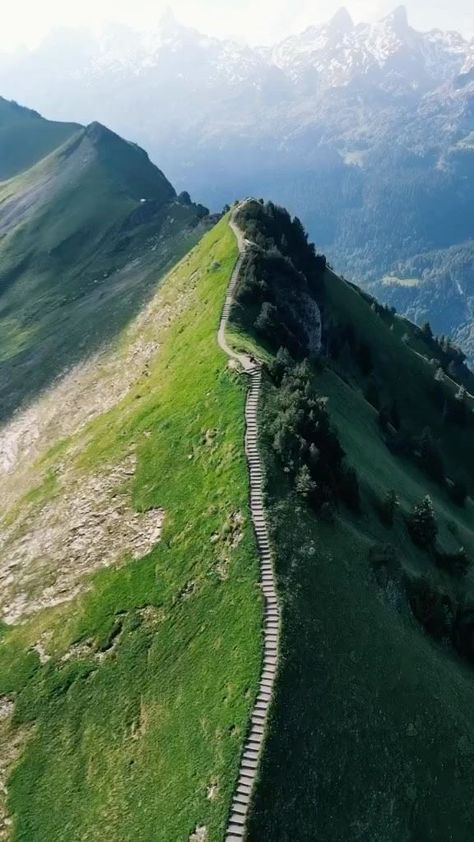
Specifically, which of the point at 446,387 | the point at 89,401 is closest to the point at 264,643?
the point at 89,401

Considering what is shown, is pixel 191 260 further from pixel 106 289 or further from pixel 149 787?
pixel 149 787

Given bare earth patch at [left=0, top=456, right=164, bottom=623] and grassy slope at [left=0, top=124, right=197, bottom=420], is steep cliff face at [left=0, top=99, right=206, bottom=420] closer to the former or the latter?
grassy slope at [left=0, top=124, right=197, bottom=420]

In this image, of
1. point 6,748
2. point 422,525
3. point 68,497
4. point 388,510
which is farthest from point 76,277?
point 6,748

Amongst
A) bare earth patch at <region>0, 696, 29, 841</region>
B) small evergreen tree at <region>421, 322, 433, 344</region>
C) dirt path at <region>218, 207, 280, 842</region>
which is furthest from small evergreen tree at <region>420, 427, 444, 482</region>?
small evergreen tree at <region>421, 322, 433, 344</region>

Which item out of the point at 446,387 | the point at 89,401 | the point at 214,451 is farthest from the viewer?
the point at 446,387

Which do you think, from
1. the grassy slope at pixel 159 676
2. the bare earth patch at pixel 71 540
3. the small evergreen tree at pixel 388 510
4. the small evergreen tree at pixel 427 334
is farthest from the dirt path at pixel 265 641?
the small evergreen tree at pixel 427 334

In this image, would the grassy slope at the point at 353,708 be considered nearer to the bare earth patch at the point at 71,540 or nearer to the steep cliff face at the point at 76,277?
the bare earth patch at the point at 71,540

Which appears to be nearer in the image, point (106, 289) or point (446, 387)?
point (446, 387)
